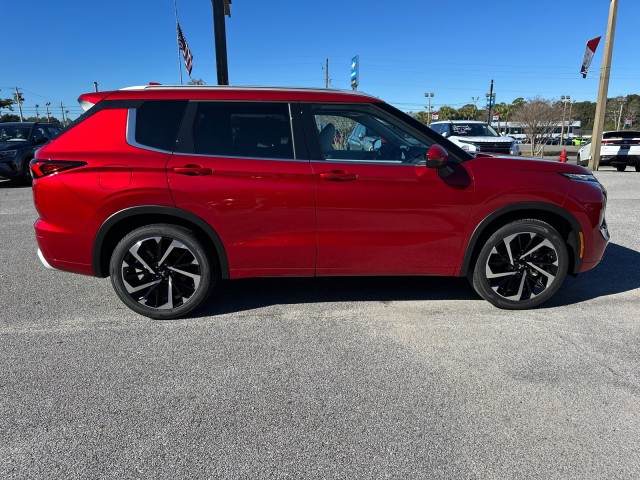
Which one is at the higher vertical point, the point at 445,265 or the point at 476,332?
the point at 445,265

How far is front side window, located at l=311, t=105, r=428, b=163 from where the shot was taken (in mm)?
3652

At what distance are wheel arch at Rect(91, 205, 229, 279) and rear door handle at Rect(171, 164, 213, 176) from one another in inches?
11.5

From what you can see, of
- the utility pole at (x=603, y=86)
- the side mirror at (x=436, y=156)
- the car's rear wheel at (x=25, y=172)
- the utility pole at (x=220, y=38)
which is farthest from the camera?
the utility pole at (x=603, y=86)

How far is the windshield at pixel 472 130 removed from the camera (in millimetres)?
15511

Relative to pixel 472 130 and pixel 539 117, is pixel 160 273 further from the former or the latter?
pixel 539 117

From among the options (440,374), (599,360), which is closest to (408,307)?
(440,374)

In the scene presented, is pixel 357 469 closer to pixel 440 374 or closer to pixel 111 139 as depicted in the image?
pixel 440 374

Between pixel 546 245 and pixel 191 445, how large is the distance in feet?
10.3

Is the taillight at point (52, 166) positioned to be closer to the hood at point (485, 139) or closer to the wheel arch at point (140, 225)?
the wheel arch at point (140, 225)

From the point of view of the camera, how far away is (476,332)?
3.48m

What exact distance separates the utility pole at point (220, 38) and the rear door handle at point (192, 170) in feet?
20.2

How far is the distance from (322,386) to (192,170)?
1.87 metres

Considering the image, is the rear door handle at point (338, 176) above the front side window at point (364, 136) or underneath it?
underneath

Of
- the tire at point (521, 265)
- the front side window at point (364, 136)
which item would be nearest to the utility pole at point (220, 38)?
the front side window at point (364, 136)
